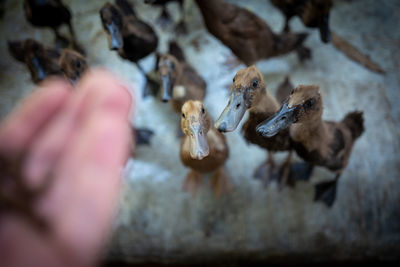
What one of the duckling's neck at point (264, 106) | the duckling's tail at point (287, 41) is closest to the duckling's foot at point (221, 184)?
the duckling's neck at point (264, 106)

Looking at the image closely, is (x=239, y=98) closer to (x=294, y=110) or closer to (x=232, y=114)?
(x=232, y=114)

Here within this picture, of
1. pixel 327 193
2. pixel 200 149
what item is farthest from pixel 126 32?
pixel 327 193

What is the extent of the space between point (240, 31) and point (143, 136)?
1.16 m

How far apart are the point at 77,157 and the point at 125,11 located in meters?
2.23

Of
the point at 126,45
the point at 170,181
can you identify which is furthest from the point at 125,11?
the point at 170,181

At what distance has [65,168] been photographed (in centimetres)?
51

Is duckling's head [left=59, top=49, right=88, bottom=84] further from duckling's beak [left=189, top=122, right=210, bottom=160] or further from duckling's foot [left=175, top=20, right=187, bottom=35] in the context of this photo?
duckling's foot [left=175, top=20, right=187, bottom=35]

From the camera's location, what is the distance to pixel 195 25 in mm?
3131

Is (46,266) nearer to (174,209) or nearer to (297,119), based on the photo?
(297,119)

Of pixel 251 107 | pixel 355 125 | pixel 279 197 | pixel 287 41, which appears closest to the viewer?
pixel 251 107

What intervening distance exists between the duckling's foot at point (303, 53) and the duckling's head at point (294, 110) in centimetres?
138

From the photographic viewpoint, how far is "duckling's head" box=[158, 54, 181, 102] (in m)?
2.10

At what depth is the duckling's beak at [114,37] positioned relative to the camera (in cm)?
216

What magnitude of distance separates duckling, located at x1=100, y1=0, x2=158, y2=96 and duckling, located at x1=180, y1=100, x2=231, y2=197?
33.4 inches
